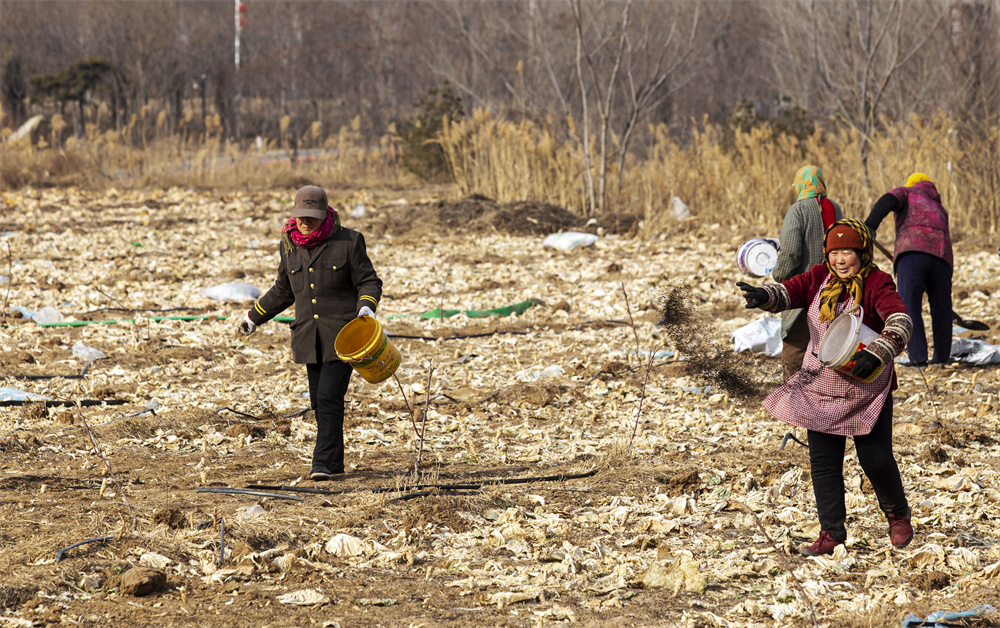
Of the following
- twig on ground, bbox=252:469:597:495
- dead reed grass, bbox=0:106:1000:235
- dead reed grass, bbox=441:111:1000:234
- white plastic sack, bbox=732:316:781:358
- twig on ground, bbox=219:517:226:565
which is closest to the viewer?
twig on ground, bbox=219:517:226:565

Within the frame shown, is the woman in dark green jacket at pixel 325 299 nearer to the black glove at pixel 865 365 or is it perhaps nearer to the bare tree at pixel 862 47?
the black glove at pixel 865 365

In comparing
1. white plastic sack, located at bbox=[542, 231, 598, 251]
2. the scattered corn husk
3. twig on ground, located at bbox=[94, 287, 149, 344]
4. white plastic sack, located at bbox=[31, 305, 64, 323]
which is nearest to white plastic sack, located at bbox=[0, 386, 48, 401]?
twig on ground, located at bbox=[94, 287, 149, 344]

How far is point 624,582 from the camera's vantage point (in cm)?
347

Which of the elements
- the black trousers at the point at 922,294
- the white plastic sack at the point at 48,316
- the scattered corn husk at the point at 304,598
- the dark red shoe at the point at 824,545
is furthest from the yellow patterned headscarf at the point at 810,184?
the white plastic sack at the point at 48,316

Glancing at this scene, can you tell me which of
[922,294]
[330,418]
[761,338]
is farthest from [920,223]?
[330,418]

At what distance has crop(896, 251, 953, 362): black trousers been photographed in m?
6.70

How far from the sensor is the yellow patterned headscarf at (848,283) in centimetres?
343

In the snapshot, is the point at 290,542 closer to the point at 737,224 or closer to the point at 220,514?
the point at 220,514

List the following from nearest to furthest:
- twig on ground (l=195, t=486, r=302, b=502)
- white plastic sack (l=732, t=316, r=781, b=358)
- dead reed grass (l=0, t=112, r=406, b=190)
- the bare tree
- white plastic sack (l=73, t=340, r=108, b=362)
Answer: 1. twig on ground (l=195, t=486, r=302, b=502)
2. white plastic sack (l=73, t=340, r=108, b=362)
3. white plastic sack (l=732, t=316, r=781, b=358)
4. the bare tree
5. dead reed grass (l=0, t=112, r=406, b=190)

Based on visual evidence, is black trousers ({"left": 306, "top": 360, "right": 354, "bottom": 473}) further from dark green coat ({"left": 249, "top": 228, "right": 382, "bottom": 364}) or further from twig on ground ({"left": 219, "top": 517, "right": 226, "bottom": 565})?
twig on ground ({"left": 219, "top": 517, "right": 226, "bottom": 565})

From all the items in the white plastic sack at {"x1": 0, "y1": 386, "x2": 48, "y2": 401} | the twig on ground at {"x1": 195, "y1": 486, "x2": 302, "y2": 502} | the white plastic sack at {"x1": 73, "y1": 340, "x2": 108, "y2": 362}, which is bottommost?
the white plastic sack at {"x1": 73, "y1": 340, "x2": 108, "y2": 362}

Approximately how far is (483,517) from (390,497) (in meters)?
0.40

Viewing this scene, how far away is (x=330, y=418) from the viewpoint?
4.56 meters

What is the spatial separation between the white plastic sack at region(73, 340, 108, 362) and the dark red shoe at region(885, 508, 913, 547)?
528 cm
